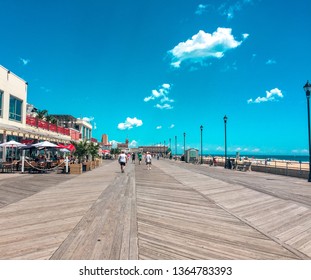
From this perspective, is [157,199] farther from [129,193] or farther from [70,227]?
[70,227]

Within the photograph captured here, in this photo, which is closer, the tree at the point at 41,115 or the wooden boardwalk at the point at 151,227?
the wooden boardwalk at the point at 151,227

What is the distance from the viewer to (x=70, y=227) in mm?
4848

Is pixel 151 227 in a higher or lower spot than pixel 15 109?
lower

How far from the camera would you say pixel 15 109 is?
21.0 metres

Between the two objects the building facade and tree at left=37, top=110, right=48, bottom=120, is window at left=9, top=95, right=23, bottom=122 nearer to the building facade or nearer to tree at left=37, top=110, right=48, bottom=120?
the building facade

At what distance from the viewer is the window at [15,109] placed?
66.4 ft

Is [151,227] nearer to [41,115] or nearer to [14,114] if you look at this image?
[14,114]

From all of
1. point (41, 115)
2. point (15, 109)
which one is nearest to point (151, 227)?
point (15, 109)

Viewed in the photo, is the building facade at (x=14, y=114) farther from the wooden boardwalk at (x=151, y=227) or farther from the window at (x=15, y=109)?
the wooden boardwalk at (x=151, y=227)

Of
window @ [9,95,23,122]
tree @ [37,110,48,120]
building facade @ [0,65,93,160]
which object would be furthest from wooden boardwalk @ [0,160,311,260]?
tree @ [37,110,48,120]

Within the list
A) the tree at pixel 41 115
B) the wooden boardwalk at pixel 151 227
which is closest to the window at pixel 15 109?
the wooden boardwalk at pixel 151 227

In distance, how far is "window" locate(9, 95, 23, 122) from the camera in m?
20.2

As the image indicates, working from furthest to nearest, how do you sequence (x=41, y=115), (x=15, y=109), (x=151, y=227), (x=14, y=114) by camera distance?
(x=41, y=115) < (x=15, y=109) < (x=14, y=114) < (x=151, y=227)

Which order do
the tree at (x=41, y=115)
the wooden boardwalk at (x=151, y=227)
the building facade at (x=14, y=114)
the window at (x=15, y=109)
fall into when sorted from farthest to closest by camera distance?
the tree at (x=41, y=115) → the window at (x=15, y=109) → the building facade at (x=14, y=114) → the wooden boardwalk at (x=151, y=227)
